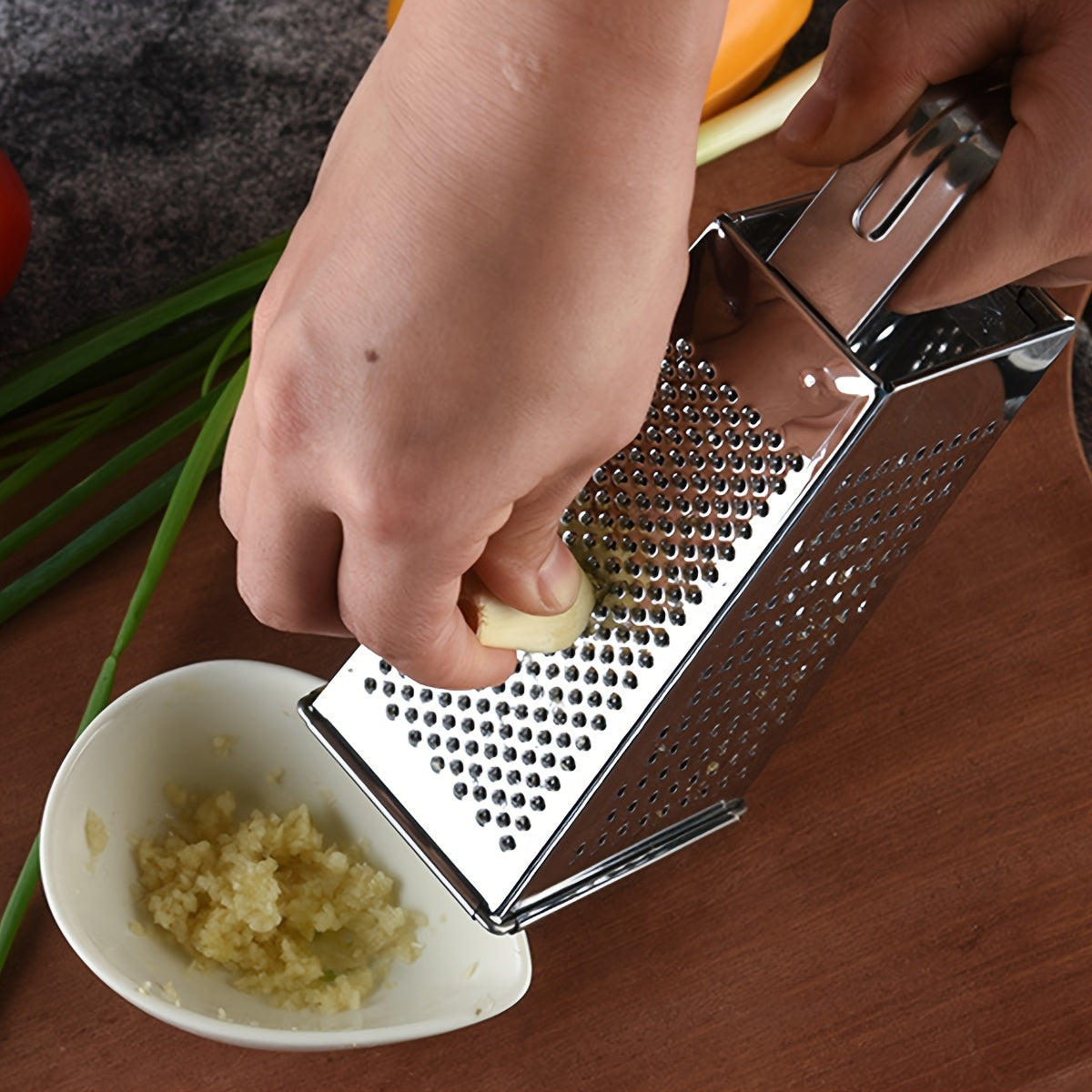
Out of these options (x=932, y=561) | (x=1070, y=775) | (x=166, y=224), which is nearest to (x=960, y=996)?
(x=1070, y=775)

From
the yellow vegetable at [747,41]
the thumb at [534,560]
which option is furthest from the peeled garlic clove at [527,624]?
the yellow vegetable at [747,41]

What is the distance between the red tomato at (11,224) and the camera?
978 mm

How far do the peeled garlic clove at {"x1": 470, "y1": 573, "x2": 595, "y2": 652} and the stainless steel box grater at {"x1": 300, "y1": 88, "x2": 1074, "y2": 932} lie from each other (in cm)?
3

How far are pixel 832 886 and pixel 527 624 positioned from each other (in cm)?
35

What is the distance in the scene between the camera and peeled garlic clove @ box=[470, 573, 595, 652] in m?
0.55

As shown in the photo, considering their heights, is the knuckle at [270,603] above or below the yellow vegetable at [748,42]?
below

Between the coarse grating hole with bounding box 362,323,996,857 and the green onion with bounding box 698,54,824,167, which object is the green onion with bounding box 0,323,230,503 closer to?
the coarse grating hole with bounding box 362,323,996,857

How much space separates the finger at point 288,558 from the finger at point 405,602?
0.04 feet

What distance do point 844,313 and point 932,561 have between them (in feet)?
1.24

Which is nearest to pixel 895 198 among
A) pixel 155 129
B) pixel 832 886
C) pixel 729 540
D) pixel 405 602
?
pixel 729 540

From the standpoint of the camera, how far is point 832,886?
2.67 ft

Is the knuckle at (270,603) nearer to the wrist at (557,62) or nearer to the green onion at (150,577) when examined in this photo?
the wrist at (557,62)

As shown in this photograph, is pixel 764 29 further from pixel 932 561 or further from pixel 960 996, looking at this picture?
pixel 960 996

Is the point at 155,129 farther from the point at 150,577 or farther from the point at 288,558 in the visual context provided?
the point at 288,558
